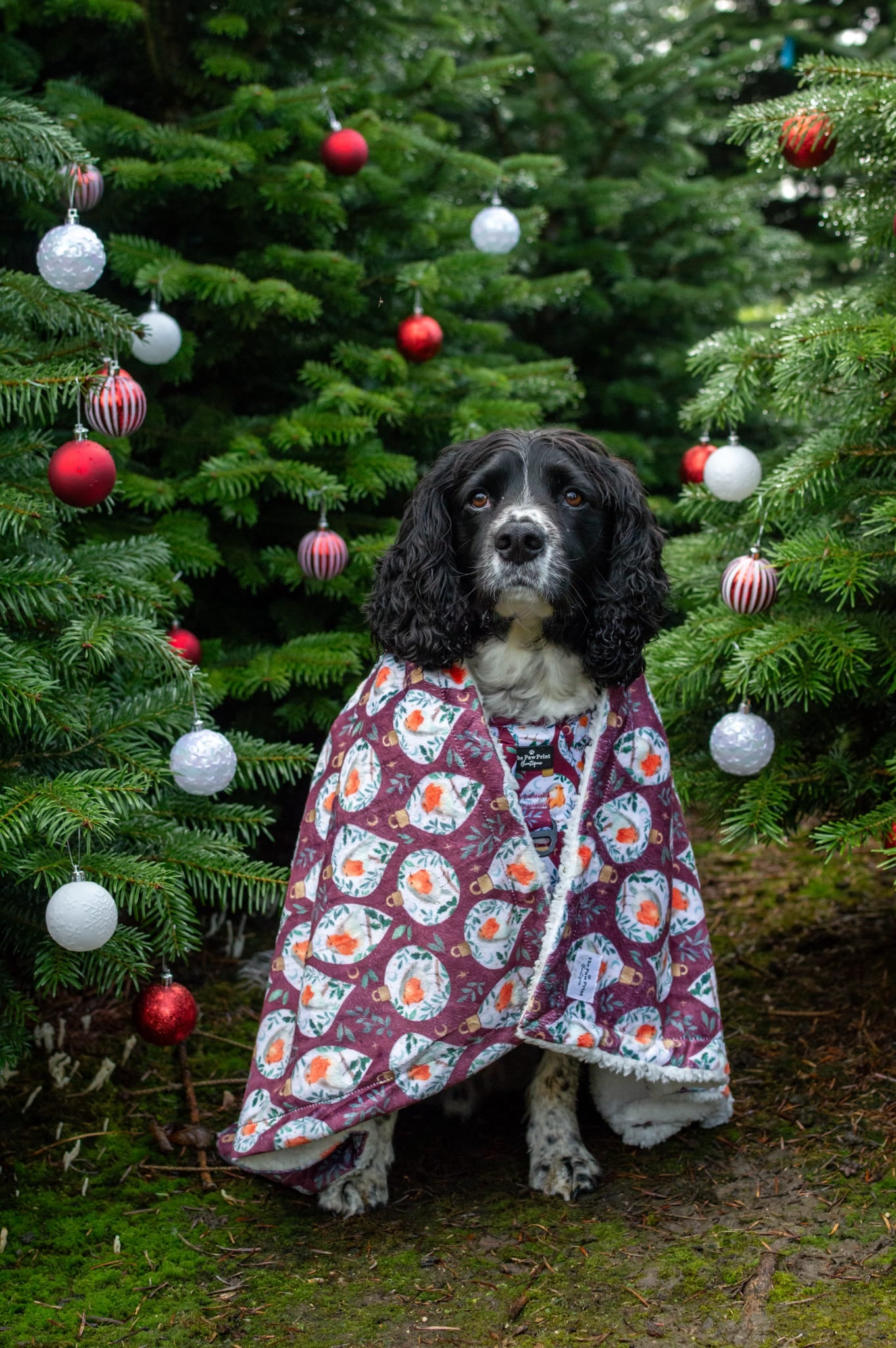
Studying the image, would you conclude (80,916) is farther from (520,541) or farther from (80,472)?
(520,541)

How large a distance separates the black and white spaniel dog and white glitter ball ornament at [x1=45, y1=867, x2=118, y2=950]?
2.74 ft

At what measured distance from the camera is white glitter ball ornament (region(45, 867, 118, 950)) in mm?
2564

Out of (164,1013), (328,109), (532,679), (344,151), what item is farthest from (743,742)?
(328,109)

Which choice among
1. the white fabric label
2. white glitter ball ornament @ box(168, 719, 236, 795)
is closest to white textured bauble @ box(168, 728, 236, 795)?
white glitter ball ornament @ box(168, 719, 236, 795)

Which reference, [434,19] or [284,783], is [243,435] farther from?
[434,19]

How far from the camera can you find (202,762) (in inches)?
118

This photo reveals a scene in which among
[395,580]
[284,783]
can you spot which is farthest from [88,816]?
[284,783]

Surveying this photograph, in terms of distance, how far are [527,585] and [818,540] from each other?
82 centimetres

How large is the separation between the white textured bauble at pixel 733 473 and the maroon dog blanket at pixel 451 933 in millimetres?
809

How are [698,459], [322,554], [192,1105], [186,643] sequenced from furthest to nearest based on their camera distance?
[698,459]
[322,554]
[186,643]
[192,1105]

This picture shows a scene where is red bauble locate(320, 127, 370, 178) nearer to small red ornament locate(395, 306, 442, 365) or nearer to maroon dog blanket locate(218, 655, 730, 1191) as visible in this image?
small red ornament locate(395, 306, 442, 365)

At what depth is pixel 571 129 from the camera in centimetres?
588

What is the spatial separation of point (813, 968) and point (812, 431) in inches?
66.1

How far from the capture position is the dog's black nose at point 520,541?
108 inches
